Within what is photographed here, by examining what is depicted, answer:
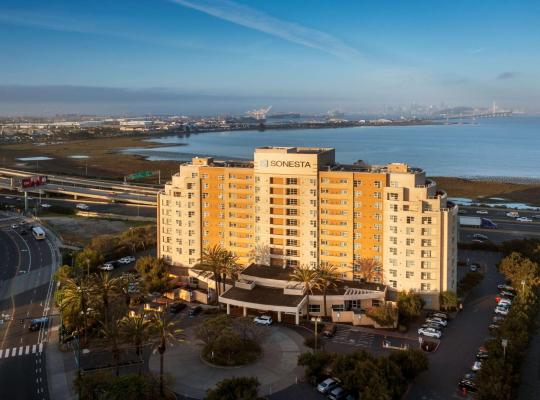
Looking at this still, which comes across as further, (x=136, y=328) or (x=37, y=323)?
(x=37, y=323)

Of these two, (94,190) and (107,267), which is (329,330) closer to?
(107,267)

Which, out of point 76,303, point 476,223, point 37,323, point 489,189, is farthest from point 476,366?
point 489,189

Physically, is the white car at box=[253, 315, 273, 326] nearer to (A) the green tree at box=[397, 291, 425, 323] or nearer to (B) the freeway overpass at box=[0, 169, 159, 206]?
(A) the green tree at box=[397, 291, 425, 323]

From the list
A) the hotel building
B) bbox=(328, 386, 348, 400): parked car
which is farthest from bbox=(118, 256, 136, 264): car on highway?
bbox=(328, 386, 348, 400): parked car

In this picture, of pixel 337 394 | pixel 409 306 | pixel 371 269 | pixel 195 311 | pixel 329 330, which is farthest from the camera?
pixel 371 269

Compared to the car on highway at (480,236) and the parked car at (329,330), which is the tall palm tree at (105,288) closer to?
the parked car at (329,330)

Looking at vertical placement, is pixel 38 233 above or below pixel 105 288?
below

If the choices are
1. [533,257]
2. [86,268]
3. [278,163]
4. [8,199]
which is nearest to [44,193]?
[8,199]
